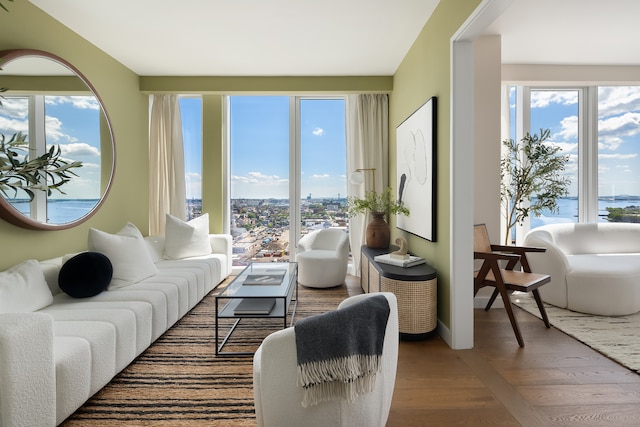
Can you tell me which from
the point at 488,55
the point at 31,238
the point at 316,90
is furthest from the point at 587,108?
the point at 31,238

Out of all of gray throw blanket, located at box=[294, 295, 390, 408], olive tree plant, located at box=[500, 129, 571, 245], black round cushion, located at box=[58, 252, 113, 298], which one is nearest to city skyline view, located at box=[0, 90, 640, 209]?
olive tree plant, located at box=[500, 129, 571, 245]

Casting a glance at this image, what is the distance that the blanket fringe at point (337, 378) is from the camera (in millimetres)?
1266

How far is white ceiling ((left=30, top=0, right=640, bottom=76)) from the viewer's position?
9.42 ft

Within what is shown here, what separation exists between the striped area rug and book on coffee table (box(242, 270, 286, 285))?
0.43 m

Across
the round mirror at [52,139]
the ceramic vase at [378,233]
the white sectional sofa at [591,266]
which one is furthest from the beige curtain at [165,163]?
the white sectional sofa at [591,266]

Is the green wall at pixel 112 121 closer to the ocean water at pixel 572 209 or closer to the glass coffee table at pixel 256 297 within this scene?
the glass coffee table at pixel 256 297

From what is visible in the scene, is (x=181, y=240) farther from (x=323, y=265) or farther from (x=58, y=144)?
(x=323, y=265)

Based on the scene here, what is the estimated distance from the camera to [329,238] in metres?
4.64

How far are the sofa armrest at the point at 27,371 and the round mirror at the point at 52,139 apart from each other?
3.17 feet

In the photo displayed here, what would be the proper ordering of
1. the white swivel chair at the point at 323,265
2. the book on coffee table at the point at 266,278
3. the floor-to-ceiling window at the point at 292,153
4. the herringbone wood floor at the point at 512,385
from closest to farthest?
the herringbone wood floor at the point at 512,385, the book on coffee table at the point at 266,278, the white swivel chair at the point at 323,265, the floor-to-ceiling window at the point at 292,153

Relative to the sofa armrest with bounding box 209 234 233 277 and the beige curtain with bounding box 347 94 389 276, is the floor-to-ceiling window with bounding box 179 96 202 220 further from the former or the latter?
the beige curtain with bounding box 347 94 389 276

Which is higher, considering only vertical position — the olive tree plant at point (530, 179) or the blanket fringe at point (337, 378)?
the olive tree plant at point (530, 179)

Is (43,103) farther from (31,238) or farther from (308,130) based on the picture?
(308,130)

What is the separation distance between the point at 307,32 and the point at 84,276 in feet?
9.58
